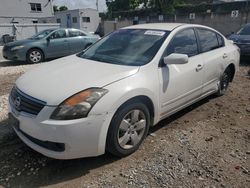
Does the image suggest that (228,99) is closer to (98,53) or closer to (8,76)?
(98,53)

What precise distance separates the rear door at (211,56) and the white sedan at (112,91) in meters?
0.03

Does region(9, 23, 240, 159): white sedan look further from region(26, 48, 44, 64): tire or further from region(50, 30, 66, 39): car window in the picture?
region(50, 30, 66, 39): car window

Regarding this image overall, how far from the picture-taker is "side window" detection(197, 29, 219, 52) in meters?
4.28

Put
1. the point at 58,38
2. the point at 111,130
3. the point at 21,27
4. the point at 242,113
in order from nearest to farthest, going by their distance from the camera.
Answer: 1. the point at 111,130
2. the point at 242,113
3. the point at 58,38
4. the point at 21,27

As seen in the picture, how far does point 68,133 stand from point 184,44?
2.36 m

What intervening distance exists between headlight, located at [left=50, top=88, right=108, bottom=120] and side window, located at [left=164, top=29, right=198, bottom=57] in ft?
4.51

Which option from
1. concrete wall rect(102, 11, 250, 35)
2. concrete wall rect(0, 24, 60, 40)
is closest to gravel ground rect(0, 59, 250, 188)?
concrete wall rect(0, 24, 60, 40)

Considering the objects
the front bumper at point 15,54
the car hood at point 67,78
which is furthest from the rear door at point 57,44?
the car hood at point 67,78

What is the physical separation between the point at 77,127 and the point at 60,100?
0.34m

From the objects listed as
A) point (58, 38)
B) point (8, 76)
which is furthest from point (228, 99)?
point (58, 38)

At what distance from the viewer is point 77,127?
250cm

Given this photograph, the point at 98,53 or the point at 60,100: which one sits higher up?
the point at 98,53

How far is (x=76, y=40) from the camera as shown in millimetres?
10633

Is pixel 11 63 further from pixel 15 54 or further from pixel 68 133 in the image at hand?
pixel 68 133
